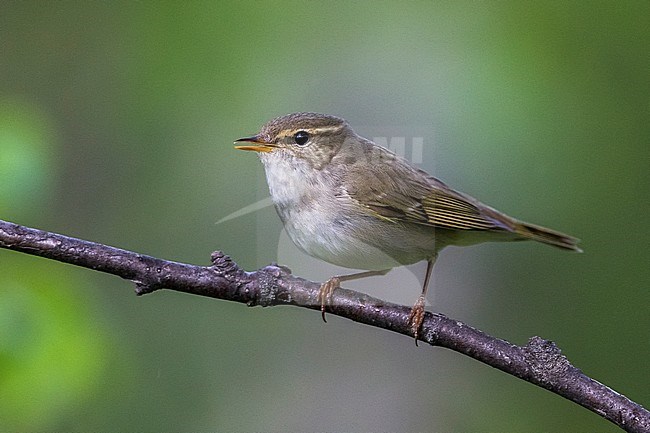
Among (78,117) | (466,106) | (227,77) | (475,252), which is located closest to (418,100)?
(466,106)

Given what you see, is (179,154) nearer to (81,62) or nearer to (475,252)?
(81,62)

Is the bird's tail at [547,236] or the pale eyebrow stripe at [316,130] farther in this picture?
the bird's tail at [547,236]

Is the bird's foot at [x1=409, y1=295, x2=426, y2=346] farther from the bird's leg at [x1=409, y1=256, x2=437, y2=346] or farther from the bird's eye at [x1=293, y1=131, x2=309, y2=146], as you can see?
the bird's eye at [x1=293, y1=131, x2=309, y2=146]

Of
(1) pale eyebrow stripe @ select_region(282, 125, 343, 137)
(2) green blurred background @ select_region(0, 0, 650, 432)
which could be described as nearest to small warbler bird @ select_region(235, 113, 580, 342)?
(1) pale eyebrow stripe @ select_region(282, 125, 343, 137)

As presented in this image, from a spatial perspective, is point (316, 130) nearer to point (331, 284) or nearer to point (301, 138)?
point (301, 138)

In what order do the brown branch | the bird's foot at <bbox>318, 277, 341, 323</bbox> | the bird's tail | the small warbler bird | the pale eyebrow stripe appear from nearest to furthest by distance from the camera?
the brown branch → the bird's foot at <bbox>318, 277, 341, 323</bbox> → the small warbler bird → the pale eyebrow stripe → the bird's tail

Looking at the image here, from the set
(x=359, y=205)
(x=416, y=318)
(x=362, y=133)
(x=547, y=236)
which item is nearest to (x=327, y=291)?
(x=416, y=318)

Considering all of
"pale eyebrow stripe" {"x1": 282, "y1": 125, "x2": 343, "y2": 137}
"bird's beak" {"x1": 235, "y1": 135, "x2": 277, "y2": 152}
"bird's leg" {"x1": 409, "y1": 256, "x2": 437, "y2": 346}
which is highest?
"pale eyebrow stripe" {"x1": 282, "y1": 125, "x2": 343, "y2": 137}

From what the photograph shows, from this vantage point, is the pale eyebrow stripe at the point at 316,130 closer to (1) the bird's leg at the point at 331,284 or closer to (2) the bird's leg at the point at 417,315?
(1) the bird's leg at the point at 331,284

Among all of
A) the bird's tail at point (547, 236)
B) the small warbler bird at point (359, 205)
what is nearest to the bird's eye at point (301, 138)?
the small warbler bird at point (359, 205)
